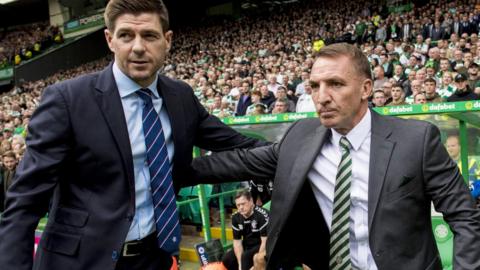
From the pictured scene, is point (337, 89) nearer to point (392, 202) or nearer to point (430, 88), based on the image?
point (392, 202)

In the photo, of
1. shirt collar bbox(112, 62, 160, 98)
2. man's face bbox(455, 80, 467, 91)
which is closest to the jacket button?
shirt collar bbox(112, 62, 160, 98)

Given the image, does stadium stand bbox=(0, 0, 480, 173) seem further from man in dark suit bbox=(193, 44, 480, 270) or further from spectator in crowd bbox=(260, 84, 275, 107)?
man in dark suit bbox=(193, 44, 480, 270)

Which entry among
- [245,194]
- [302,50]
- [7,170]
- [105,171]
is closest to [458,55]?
[245,194]

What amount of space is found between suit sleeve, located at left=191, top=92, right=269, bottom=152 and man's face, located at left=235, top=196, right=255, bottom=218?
9.73 ft

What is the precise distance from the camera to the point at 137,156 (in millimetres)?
1841

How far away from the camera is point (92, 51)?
89.9 feet

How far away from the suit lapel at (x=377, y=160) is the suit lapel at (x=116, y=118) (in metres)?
0.90

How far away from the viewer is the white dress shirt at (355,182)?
1967 millimetres

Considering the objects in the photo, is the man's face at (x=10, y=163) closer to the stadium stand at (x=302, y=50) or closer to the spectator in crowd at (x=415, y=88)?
→ the stadium stand at (x=302, y=50)

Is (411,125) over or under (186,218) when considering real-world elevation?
over

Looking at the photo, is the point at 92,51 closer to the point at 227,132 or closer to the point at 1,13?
the point at 1,13

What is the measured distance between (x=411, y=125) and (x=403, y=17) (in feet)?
43.1

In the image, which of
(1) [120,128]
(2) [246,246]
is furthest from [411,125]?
(2) [246,246]

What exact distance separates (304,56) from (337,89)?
12.0m
